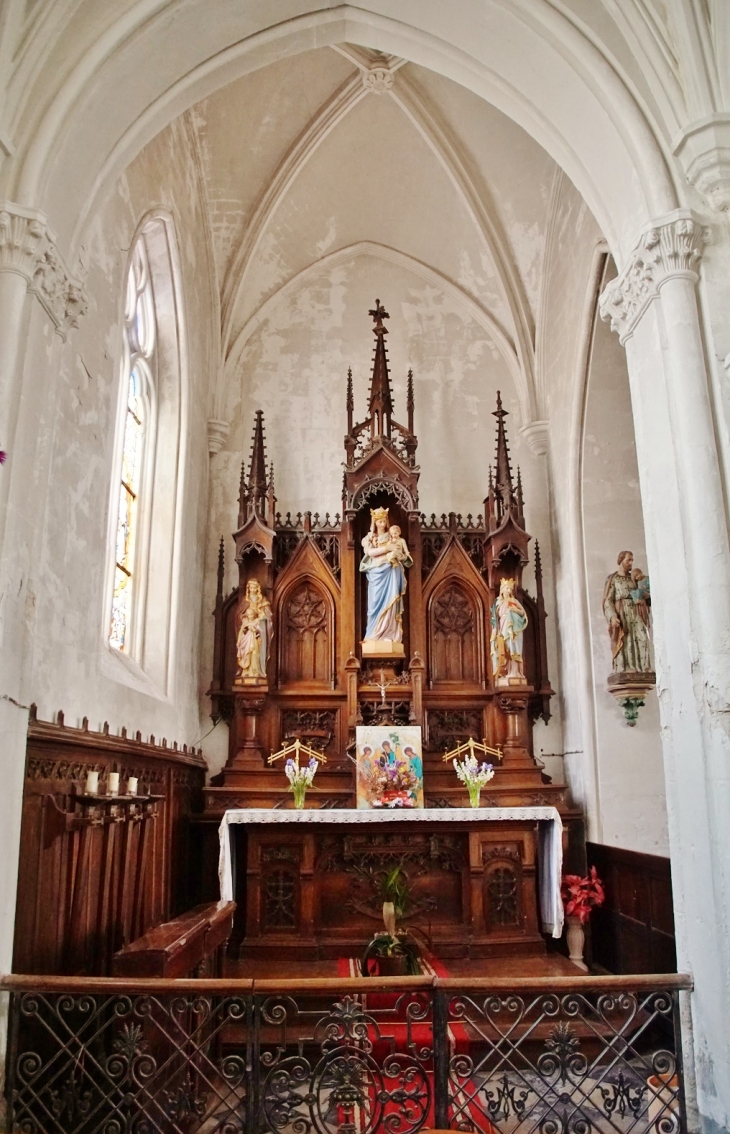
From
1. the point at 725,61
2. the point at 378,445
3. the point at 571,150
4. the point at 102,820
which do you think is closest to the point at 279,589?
the point at 378,445

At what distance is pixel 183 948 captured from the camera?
5469 millimetres

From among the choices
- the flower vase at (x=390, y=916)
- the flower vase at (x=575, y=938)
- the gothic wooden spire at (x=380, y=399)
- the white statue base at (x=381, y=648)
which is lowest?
the flower vase at (x=575, y=938)

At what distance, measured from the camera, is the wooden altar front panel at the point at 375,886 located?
8.73 meters

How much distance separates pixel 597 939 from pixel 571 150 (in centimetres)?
733

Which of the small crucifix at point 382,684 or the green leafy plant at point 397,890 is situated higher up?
the small crucifix at point 382,684

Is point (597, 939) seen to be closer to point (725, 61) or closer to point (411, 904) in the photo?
point (411, 904)

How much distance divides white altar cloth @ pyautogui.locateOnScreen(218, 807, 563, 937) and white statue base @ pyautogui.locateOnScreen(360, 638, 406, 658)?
1.79m

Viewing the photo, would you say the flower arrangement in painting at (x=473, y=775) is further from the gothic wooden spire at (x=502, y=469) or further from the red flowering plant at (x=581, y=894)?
the gothic wooden spire at (x=502, y=469)

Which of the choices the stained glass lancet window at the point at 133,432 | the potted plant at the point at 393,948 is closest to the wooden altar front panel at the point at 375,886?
the potted plant at the point at 393,948

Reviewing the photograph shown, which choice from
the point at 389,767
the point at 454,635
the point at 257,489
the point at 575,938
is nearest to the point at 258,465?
the point at 257,489

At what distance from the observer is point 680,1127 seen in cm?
468

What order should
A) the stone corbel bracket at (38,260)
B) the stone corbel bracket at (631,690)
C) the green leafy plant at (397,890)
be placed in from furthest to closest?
the stone corbel bracket at (631,690), the green leafy plant at (397,890), the stone corbel bracket at (38,260)

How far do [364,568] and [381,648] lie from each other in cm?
89

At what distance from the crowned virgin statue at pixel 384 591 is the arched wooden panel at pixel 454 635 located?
53 centimetres
